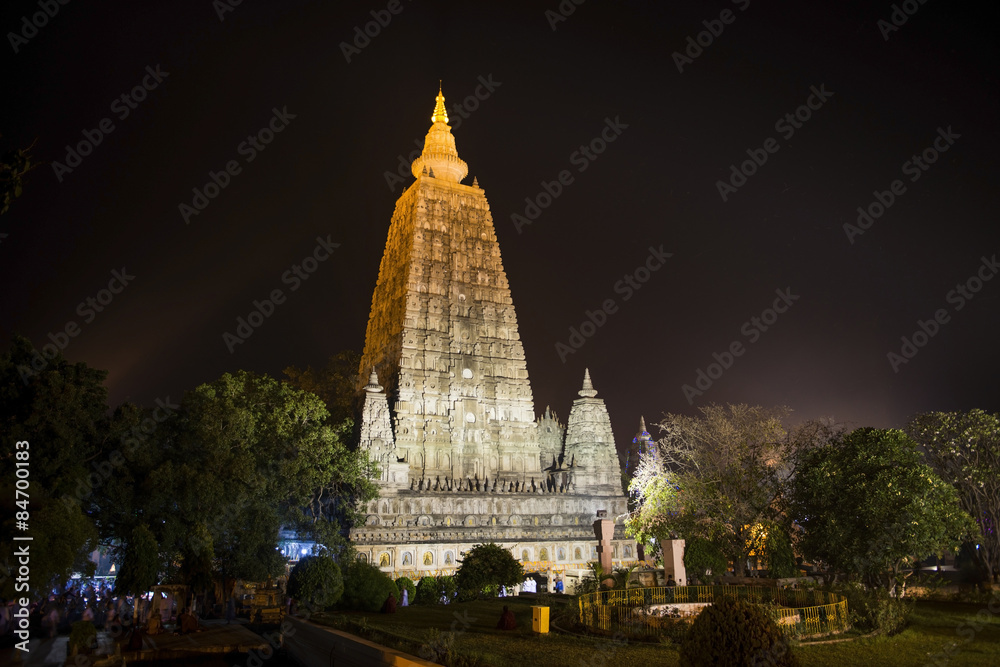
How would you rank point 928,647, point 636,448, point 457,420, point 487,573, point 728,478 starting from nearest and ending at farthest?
1. point 928,647
2. point 487,573
3. point 728,478
4. point 457,420
5. point 636,448

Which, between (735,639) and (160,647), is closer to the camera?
(735,639)

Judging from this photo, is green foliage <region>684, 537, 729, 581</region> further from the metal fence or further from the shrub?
the metal fence

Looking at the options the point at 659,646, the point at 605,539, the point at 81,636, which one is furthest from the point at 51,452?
the point at 659,646

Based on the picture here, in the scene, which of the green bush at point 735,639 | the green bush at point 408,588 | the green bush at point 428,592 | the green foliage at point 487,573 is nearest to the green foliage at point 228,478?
the green bush at point 408,588

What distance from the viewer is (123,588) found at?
74.6 feet

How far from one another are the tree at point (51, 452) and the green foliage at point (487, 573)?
16061 mm

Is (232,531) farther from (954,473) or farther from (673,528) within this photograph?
(954,473)

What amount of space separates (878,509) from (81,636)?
81.9 ft

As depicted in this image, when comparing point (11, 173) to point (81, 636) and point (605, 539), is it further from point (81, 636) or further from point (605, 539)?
point (605, 539)

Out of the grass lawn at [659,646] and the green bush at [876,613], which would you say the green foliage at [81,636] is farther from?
the green bush at [876,613]

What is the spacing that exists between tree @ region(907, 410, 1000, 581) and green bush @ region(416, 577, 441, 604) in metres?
24.2

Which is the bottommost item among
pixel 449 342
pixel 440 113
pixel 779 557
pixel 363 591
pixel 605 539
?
pixel 363 591

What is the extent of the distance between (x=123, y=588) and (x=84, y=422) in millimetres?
7298

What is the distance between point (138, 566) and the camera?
75.5 ft
